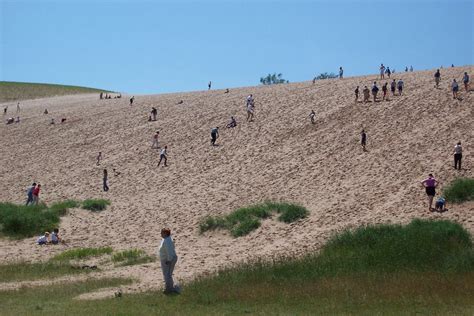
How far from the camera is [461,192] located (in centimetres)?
2519

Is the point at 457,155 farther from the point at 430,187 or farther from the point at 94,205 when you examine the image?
the point at 94,205

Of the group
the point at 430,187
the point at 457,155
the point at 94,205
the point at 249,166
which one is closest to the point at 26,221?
the point at 94,205

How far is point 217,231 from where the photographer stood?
28.5m

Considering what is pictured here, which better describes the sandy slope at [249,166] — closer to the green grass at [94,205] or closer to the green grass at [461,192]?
the green grass at [94,205]

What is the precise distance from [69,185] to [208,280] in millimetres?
24738

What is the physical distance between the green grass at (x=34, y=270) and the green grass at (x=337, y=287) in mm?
2819

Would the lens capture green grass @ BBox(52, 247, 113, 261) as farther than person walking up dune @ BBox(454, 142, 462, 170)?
No

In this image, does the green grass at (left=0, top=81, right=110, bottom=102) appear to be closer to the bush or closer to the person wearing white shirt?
the bush

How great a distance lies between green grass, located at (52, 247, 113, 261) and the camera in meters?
25.4

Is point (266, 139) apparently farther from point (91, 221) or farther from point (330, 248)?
point (330, 248)

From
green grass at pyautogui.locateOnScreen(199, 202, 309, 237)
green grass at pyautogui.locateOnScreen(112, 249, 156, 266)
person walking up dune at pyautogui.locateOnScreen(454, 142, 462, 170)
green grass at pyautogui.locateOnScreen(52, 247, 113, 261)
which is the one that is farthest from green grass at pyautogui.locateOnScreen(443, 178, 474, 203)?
green grass at pyautogui.locateOnScreen(52, 247, 113, 261)

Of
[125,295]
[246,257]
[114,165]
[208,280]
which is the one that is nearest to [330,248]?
[246,257]

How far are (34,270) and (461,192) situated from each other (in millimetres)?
13922

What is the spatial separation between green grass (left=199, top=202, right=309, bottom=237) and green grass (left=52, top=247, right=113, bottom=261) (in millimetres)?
4123
